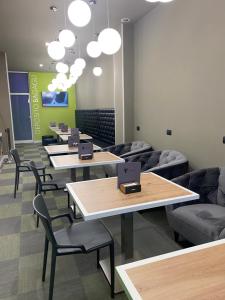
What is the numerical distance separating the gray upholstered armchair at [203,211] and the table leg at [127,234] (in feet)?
1.88

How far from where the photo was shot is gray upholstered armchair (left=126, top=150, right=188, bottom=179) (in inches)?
125

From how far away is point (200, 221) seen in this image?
2180 millimetres

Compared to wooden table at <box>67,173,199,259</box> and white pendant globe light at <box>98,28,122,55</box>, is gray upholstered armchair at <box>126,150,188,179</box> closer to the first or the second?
wooden table at <box>67,173,199,259</box>

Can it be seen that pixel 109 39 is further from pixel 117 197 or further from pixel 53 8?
pixel 53 8

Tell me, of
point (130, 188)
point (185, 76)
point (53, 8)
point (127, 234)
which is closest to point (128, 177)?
point (130, 188)

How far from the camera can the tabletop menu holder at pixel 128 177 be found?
1956 millimetres

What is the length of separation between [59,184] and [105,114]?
350 centimetres

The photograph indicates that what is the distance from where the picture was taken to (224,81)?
9.25 ft

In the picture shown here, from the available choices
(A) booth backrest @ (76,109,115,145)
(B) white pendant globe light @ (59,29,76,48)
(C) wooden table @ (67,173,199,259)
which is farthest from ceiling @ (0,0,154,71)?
(C) wooden table @ (67,173,199,259)

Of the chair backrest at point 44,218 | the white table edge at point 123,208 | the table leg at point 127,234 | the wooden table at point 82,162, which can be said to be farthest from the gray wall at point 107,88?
the chair backrest at point 44,218

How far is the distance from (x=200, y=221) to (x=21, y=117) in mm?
9676

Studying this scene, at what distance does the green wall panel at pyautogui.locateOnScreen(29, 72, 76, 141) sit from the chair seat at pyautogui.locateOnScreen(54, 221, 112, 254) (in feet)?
29.7

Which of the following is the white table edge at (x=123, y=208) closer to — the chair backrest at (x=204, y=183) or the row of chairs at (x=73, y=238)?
the row of chairs at (x=73, y=238)

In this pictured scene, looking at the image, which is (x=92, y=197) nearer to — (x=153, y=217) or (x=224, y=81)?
(x=153, y=217)
